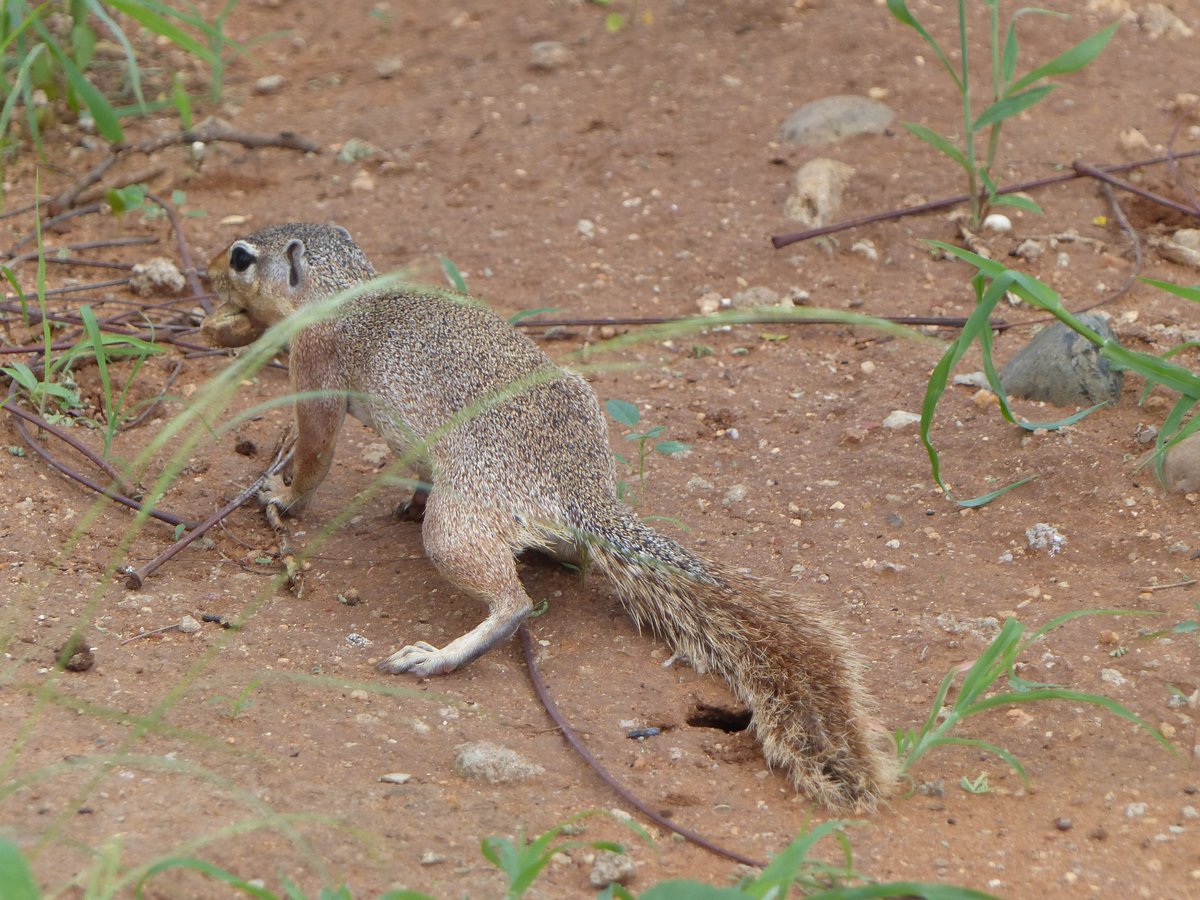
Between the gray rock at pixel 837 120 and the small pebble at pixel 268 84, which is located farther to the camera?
the small pebble at pixel 268 84

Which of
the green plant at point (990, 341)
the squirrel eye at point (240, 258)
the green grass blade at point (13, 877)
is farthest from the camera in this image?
the squirrel eye at point (240, 258)

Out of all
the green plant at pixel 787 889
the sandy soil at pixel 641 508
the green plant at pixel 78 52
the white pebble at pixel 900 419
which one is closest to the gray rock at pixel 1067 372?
the sandy soil at pixel 641 508

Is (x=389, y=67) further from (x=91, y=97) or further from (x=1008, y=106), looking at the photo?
(x=1008, y=106)

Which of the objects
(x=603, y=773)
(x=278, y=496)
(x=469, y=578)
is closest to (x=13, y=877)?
(x=603, y=773)

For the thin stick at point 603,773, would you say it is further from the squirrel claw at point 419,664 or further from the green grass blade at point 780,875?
the green grass blade at point 780,875

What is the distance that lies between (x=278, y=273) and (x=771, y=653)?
212 cm

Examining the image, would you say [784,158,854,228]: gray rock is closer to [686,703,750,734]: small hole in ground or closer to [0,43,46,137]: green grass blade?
[686,703,750,734]: small hole in ground

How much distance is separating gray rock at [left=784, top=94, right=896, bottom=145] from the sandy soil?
0.10m

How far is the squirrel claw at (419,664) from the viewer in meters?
3.33

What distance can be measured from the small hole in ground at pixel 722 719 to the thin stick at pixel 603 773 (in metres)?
0.34

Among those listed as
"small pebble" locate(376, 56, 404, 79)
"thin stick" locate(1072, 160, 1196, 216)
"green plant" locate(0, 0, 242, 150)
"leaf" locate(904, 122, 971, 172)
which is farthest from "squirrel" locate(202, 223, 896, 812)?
"small pebble" locate(376, 56, 404, 79)

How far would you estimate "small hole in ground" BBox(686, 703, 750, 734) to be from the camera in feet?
10.5

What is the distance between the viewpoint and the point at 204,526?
3.94 metres

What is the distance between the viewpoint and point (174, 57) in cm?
727
